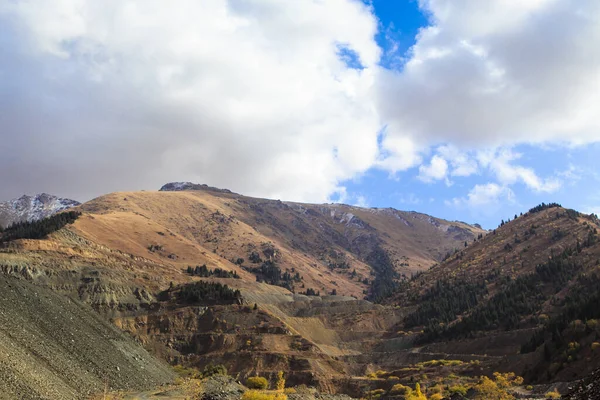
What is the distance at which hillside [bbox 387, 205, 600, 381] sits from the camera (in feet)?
262

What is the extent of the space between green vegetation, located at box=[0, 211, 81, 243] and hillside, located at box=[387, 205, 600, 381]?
10158cm

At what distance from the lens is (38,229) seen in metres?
142

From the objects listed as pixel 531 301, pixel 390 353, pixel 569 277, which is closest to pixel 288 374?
pixel 390 353

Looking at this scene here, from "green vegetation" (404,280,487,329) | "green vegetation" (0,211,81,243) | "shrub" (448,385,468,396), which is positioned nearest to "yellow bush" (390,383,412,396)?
"shrub" (448,385,468,396)

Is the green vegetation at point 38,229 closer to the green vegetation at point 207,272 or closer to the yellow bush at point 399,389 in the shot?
the green vegetation at point 207,272

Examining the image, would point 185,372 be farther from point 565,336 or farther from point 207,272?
point 207,272

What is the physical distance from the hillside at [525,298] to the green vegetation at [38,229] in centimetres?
10158

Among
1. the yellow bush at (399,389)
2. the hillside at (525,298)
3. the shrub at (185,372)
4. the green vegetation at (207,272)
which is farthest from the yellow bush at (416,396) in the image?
the green vegetation at (207,272)

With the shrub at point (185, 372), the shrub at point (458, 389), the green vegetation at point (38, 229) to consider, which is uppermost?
the green vegetation at point (38, 229)

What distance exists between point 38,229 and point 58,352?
352ft

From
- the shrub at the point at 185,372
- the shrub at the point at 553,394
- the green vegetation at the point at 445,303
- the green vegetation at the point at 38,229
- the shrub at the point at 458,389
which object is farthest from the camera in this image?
the green vegetation at the point at 445,303

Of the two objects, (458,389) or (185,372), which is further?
(185,372)

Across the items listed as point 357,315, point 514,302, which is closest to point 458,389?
point 514,302

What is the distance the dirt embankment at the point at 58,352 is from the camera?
3741 cm
